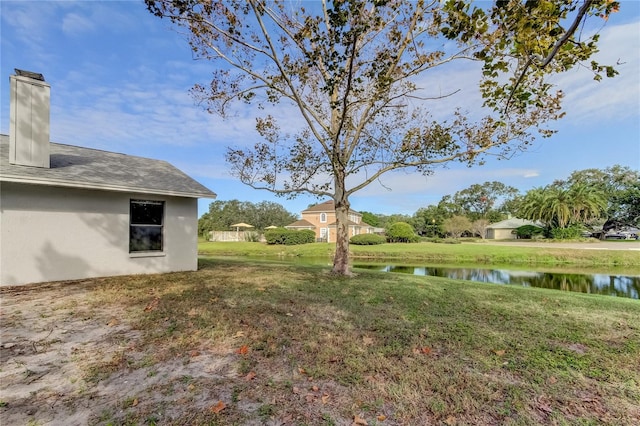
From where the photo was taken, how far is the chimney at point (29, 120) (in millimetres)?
7254

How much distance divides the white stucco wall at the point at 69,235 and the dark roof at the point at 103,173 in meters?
0.39

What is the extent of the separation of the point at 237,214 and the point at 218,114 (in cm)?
4951

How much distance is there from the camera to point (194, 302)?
565 centimetres

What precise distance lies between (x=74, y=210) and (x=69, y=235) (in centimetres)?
63

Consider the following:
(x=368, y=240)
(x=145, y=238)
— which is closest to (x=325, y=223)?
(x=368, y=240)

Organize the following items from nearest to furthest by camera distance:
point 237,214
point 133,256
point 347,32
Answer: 1. point 347,32
2. point 133,256
3. point 237,214

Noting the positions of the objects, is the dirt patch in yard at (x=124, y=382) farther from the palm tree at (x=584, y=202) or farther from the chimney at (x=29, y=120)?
the palm tree at (x=584, y=202)

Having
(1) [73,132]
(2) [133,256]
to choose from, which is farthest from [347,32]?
(1) [73,132]

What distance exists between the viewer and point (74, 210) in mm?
7746

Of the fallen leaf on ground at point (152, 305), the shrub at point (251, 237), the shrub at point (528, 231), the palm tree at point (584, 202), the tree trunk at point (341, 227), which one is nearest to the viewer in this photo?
the fallen leaf on ground at point (152, 305)

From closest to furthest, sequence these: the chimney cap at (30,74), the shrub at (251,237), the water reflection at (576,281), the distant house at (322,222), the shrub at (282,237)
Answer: the chimney cap at (30,74)
the water reflection at (576,281)
the shrub at (282,237)
the shrub at (251,237)
the distant house at (322,222)

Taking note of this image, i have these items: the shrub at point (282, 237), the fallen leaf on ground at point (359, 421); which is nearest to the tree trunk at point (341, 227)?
the fallen leaf on ground at point (359, 421)

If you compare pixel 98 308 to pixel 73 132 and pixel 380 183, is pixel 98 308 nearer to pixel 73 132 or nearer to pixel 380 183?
pixel 380 183

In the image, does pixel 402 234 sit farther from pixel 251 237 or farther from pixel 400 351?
pixel 400 351
